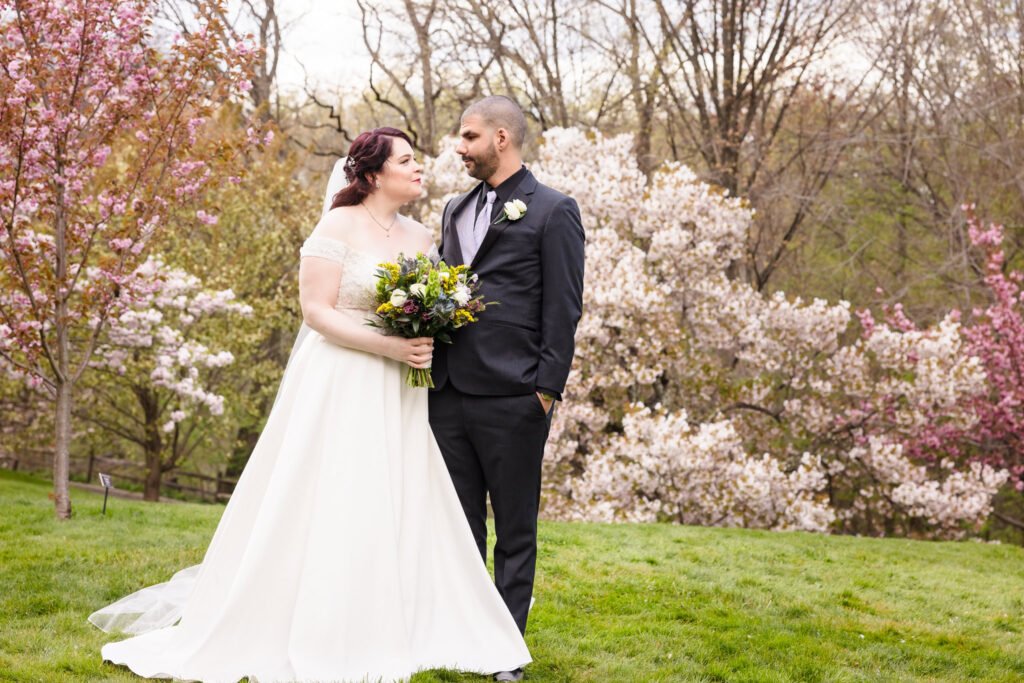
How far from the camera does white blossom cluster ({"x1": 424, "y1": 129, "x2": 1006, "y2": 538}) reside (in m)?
10.1

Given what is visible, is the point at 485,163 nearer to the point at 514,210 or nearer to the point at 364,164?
the point at 514,210

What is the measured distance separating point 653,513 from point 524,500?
6.75 meters

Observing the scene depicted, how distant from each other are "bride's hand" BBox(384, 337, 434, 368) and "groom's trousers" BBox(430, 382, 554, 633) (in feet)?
0.78

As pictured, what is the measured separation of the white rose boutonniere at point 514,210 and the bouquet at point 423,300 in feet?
0.93

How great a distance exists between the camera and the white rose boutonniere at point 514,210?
366 centimetres

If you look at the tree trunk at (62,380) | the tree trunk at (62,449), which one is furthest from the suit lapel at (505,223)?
the tree trunk at (62,449)

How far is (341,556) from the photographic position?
11.2 feet

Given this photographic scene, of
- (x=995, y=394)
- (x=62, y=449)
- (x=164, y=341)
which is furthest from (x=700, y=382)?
(x=62, y=449)

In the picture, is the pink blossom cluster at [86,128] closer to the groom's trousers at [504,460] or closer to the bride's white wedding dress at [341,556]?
the bride's white wedding dress at [341,556]

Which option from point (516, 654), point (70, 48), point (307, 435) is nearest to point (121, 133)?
point (70, 48)

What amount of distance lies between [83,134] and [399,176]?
485 centimetres

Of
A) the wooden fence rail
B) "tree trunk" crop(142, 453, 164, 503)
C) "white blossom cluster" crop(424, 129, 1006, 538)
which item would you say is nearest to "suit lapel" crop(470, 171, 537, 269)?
"white blossom cluster" crop(424, 129, 1006, 538)

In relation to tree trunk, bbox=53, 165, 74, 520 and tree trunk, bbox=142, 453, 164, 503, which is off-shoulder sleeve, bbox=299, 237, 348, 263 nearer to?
tree trunk, bbox=53, 165, 74, 520

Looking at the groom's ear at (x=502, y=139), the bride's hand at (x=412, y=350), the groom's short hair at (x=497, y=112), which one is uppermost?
the groom's short hair at (x=497, y=112)
